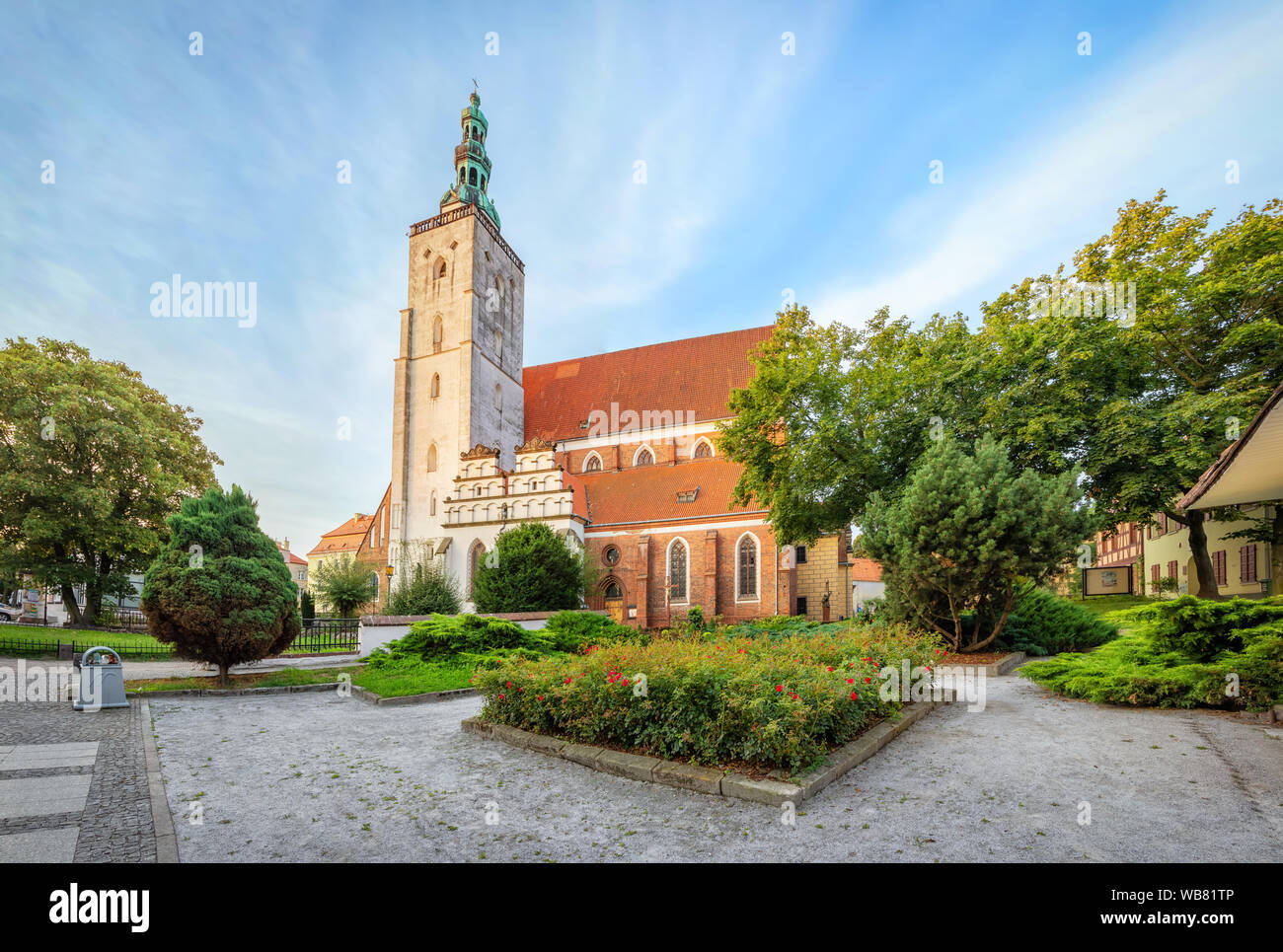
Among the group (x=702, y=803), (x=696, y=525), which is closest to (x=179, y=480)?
(x=696, y=525)

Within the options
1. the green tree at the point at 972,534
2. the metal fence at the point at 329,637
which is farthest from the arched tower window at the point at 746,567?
the metal fence at the point at 329,637

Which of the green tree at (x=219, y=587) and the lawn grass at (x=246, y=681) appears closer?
the green tree at (x=219, y=587)

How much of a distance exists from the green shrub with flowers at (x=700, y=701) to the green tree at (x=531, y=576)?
1826 centimetres

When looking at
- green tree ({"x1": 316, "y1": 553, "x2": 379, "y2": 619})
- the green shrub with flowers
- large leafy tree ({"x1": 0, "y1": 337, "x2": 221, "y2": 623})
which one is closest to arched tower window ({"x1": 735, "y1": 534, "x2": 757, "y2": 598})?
green tree ({"x1": 316, "y1": 553, "x2": 379, "y2": 619})

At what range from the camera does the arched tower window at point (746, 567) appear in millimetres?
28531

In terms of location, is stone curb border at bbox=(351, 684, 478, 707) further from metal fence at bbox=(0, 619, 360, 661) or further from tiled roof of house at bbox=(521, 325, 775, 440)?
tiled roof of house at bbox=(521, 325, 775, 440)

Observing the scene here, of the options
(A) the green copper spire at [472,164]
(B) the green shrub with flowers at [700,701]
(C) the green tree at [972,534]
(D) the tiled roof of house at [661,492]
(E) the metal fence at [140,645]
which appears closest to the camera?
(B) the green shrub with flowers at [700,701]

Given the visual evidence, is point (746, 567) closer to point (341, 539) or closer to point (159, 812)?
point (159, 812)

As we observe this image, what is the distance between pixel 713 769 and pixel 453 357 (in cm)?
3454

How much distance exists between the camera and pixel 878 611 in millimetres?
14500

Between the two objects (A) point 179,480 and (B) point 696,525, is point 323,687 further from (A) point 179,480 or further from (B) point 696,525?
(B) point 696,525

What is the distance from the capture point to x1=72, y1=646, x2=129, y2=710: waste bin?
8.92 meters

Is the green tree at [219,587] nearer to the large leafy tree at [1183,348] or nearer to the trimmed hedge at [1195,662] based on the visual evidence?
the trimmed hedge at [1195,662]

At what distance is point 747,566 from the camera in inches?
1131
